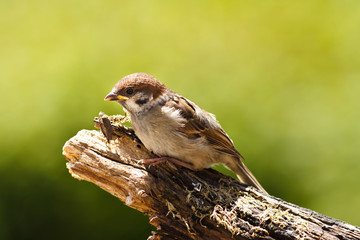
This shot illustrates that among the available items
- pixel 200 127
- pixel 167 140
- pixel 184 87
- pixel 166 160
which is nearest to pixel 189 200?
pixel 166 160

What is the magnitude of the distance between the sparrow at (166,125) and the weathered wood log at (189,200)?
0.35 ft

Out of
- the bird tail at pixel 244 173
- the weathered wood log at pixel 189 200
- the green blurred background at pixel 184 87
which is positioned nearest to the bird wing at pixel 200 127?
the bird tail at pixel 244 173

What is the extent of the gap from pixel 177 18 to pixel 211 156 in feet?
8.80

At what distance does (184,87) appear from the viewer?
4.62 m

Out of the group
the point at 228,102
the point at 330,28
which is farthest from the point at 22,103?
the point at 330,28

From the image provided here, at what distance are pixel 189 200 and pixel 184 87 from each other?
7.10 feet

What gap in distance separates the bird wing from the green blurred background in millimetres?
1121

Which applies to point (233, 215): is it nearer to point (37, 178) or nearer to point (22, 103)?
point (37, 178)

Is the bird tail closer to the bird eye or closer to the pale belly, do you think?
the pale belly

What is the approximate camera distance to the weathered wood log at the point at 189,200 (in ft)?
8.39

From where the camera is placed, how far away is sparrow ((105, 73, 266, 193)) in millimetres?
2908

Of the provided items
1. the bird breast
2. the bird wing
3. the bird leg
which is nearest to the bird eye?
the bird breast

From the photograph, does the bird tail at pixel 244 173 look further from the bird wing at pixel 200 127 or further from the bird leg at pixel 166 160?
the bird leg at pixel 166 160

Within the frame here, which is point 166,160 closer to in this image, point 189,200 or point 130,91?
point 189,200
